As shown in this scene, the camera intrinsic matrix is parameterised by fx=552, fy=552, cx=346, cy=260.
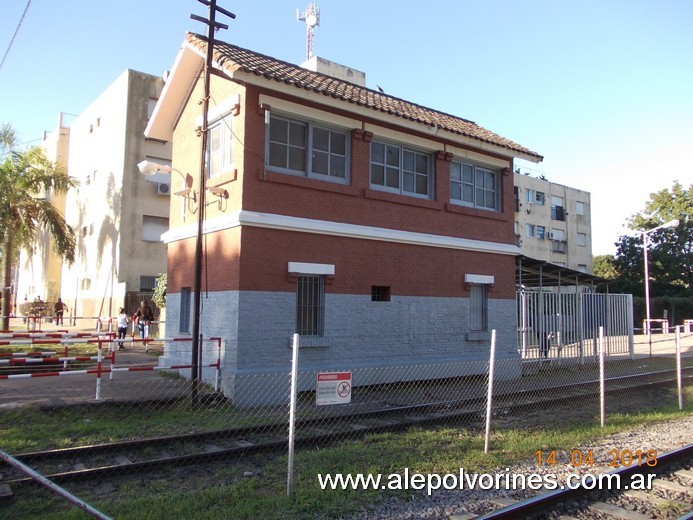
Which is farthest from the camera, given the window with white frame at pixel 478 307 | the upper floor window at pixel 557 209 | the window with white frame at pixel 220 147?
the upper floor window at pixel 557 209

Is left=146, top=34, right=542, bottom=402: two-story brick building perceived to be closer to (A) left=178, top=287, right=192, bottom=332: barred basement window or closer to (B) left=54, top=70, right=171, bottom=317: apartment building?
(A) left=178, top=287, right=192, bottom=332: barred basement window

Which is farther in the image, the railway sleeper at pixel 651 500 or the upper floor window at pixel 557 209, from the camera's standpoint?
the upper floor window at pixel 557 209

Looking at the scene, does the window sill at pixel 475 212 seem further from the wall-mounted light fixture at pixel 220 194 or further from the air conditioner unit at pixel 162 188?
the air conditioner unit at pixel 162 188

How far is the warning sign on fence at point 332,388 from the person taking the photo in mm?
6160

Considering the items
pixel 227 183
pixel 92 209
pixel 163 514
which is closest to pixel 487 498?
pixel 163 514

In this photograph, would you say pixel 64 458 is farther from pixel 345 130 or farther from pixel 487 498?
pixel 345 130

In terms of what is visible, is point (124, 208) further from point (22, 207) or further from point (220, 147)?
point (220, 147)

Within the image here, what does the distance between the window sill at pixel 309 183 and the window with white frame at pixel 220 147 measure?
1.07m

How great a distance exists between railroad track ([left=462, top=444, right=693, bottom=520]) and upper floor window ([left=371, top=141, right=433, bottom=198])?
8891 mm

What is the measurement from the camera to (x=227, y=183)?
12.1m

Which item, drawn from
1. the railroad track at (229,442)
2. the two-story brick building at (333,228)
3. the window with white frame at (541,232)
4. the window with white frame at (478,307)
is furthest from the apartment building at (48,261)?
the window with white frame at (541,232)

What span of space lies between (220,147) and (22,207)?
57.6 feet

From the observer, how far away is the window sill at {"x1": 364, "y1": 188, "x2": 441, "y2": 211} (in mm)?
13398

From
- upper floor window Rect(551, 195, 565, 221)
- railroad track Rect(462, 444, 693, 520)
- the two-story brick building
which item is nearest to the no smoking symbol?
railroad track Rect(462, 444, 693, 520)
